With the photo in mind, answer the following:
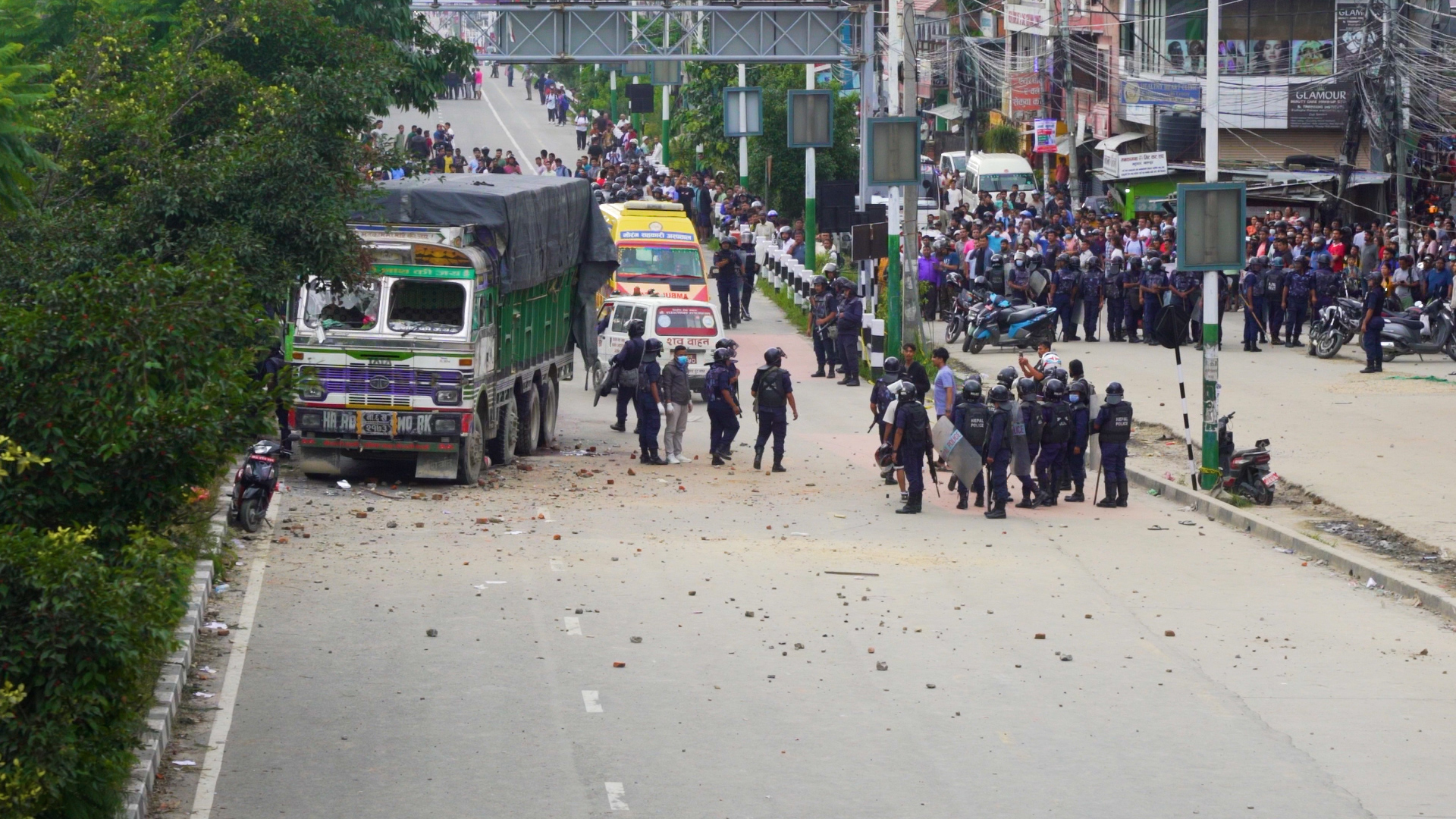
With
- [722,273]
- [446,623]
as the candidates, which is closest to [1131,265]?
[722,273]

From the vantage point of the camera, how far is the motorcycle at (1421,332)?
2888 cm

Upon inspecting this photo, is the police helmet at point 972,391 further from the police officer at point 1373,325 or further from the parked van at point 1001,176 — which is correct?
the parked van at point 1001,176

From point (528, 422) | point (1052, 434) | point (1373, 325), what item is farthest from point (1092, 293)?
point (1052, 434)

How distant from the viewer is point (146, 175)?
15.8 metres

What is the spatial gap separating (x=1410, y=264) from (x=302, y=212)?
20767mm

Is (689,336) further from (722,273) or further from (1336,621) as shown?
(1336,621)

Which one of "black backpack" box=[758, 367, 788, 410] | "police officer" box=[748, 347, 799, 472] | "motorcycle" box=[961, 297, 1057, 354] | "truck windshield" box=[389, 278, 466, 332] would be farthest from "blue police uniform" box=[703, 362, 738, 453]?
"motorcycle" box=[961, 297, 1057, 354]

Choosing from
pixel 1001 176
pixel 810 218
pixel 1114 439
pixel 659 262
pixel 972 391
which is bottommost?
pixel 1114 439

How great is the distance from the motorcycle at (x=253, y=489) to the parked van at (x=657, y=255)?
1349 cm

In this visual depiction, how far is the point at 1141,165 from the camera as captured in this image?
42.3 metres

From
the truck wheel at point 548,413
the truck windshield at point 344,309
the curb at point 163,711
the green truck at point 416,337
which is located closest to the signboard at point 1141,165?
Answer: the truck wheel at point 548,413

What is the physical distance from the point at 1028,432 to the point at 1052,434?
24 cm

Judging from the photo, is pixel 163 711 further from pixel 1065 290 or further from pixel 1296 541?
pixel 1065 290

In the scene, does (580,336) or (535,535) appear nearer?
(535,535)
